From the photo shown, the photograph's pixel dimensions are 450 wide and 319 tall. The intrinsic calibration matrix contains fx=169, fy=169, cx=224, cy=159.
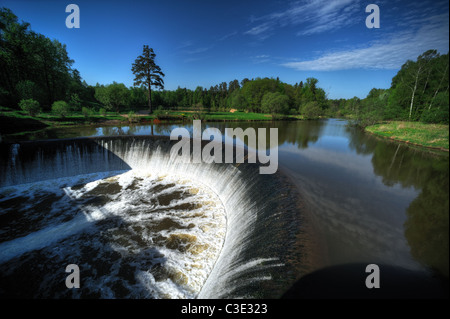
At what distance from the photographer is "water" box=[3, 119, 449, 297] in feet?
9.88

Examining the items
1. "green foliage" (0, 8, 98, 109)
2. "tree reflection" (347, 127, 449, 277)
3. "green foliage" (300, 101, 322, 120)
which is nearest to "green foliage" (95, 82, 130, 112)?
"green foliage" (0, 8, 98, 109)

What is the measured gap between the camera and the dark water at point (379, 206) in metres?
2.49

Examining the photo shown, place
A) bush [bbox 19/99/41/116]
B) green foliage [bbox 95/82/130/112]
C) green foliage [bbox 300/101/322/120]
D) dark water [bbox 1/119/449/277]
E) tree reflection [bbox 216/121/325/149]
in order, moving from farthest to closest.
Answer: green foliage [bbox 300/101/322/120], green foliage [bbox 95/82/130/112], bush [bbox 19/99/41/116], tree reflection [bbox 216/121/325/149], dark water [bbox 1/119/449/277]

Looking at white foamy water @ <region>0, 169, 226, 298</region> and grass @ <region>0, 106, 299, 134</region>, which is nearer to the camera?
white foamy water @ <region>0, 169, 226, 298</region>

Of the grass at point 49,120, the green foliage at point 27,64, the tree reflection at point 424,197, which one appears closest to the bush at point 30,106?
the grass at point 49,120

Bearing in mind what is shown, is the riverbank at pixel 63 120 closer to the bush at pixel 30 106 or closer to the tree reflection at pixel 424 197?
the bush at pixel 30 106

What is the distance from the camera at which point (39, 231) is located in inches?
255

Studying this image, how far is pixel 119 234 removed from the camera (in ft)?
20.9

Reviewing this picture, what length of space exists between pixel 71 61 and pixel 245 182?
156 feet

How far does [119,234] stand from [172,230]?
6.40 ft

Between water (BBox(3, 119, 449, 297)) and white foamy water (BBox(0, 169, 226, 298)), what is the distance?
784 millimetres

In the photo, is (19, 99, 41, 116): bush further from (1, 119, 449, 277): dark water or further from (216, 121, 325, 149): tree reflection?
(1, 119, 449, 277): dark water

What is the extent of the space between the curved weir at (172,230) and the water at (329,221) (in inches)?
1.5

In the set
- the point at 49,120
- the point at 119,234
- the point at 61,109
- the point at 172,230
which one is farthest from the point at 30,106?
the point at 172,230
